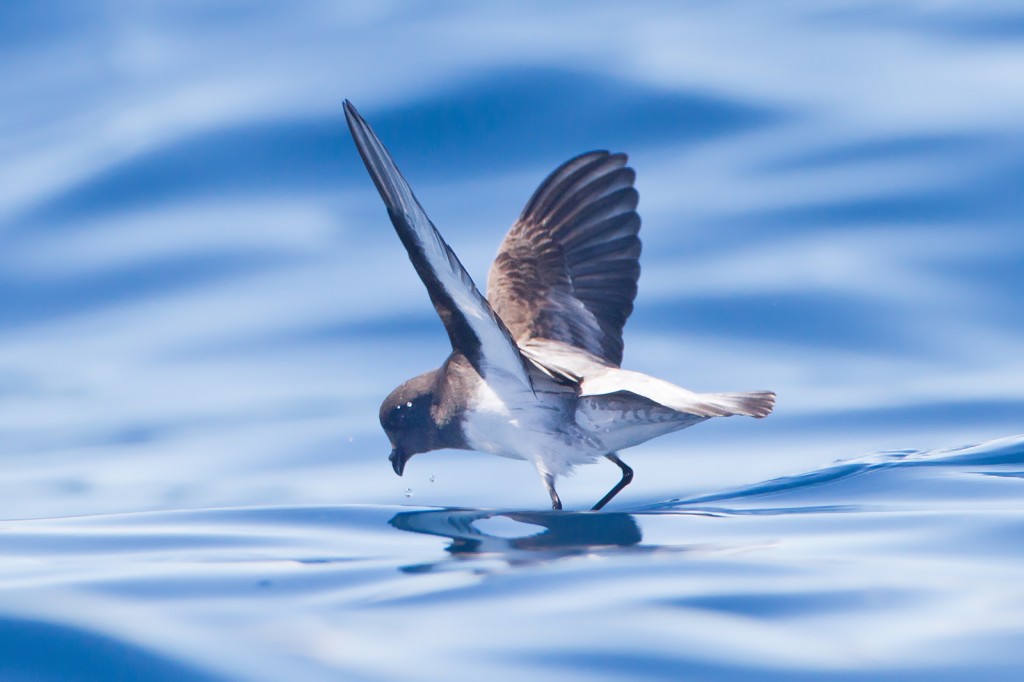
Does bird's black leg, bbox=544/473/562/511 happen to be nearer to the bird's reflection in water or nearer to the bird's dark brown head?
the bird's reflection in water

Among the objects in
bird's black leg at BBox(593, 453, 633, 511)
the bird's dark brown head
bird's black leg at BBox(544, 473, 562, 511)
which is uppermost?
the bird's dark brown head

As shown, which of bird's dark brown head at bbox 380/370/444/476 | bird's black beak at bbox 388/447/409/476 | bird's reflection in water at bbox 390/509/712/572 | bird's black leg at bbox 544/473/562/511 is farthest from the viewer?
bird's black beak at bbox 388/447/409/476

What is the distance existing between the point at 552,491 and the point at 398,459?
1.09m

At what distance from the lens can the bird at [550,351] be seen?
4496 mm

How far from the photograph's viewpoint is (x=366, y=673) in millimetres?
2758

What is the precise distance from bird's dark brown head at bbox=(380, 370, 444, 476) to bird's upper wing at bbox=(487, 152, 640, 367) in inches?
18.1

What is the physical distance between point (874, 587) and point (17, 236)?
6.06m

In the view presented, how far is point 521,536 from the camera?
4148 mm

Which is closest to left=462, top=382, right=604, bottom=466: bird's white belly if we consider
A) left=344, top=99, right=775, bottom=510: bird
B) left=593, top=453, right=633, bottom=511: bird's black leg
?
left=344, top=99, right=775, bottom=510: bird

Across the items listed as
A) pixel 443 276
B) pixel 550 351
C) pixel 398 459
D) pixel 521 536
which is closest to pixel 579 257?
pixel 550 351

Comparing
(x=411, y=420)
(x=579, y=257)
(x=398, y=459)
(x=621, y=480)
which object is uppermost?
(x=579, y=257)

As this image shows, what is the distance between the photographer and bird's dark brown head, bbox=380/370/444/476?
5.86 m

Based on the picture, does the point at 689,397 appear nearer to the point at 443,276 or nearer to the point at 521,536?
the point at 521,536

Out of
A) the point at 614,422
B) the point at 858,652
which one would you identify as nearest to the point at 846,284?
the point at 614,422
